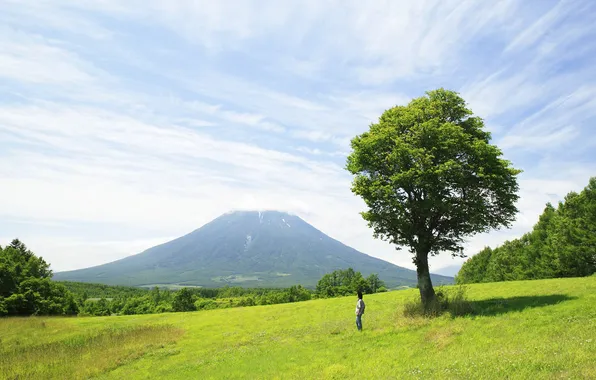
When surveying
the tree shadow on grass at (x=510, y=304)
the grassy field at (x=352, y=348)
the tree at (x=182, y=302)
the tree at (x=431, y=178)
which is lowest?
the tree at (x=182, y=302)

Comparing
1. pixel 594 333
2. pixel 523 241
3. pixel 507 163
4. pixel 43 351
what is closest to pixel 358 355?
pixel 594 333

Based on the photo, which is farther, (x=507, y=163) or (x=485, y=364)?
(x=507, y=163)

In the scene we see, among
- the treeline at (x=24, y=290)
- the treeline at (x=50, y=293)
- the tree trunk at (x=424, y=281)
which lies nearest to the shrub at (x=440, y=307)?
the tree trunk at (x=424, y=281)

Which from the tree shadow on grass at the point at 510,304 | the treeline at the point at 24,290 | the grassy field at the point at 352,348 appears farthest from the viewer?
the treeline at the point at 24,290

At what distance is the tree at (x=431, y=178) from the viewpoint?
25.2m

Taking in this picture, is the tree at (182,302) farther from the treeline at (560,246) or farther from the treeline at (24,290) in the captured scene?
the treeline at (560,246)

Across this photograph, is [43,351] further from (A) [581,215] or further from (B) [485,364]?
(A) [581,215]

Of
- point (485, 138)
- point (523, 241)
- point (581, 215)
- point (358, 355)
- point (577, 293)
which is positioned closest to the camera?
point (358, 355)

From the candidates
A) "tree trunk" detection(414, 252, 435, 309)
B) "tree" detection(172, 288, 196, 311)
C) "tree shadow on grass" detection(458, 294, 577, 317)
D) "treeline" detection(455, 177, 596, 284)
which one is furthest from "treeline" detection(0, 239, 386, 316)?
"tree shadow on grass" detection(458, 294, 577, 317)

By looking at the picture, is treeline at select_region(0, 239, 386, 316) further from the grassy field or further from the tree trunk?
the tree trunk

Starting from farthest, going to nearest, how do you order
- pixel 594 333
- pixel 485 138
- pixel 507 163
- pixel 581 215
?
pixel 581 215 < pixel 485 138 < pixel 507 163 < pixel 594 333

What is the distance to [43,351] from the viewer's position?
93.8ft

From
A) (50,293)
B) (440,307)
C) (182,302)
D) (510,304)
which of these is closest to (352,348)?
(440,307)

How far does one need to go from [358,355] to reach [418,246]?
11969 mm
